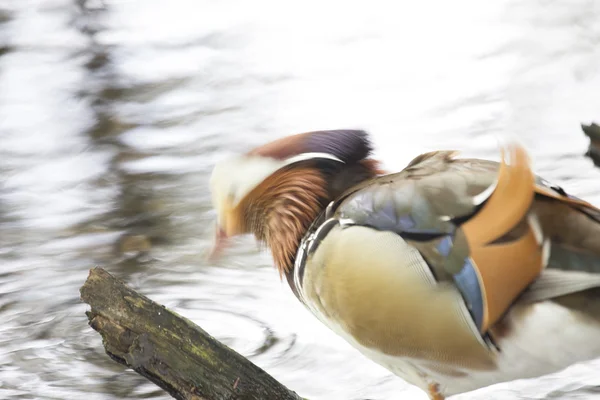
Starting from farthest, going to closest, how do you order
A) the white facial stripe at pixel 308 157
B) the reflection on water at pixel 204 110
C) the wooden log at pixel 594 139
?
the reflection on water at pixel 204 110
the white facial stripe at pixel 308 157
the wooden log at pixel 594 139

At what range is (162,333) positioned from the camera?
2.70 ft

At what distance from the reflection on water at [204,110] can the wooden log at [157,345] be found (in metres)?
0.61

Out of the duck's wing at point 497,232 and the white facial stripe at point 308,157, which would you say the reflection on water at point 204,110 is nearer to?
the white facial stripe at point 308,157

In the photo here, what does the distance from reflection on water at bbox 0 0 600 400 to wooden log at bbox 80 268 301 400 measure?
612mm

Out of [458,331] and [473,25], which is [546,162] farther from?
[458,331]

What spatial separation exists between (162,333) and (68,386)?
2.05 ft

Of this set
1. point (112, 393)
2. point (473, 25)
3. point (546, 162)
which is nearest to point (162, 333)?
point (112, 393)

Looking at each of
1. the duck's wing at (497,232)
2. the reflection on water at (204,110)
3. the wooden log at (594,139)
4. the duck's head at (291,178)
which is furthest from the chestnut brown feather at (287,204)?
the reflection on water at (204,110)

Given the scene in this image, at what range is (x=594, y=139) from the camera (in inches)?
31.8

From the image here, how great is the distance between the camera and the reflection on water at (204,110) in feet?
5.36

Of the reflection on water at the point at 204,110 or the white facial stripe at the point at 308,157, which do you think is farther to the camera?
the reflection on water at the point at 204,110

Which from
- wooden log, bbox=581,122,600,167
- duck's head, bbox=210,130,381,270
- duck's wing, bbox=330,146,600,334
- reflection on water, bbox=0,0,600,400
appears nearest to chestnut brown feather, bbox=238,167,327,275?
duck's head, bbox=210,130,381,270

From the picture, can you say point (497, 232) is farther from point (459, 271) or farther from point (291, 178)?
point (291, 178)

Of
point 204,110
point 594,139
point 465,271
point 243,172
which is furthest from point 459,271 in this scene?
point 204,110
